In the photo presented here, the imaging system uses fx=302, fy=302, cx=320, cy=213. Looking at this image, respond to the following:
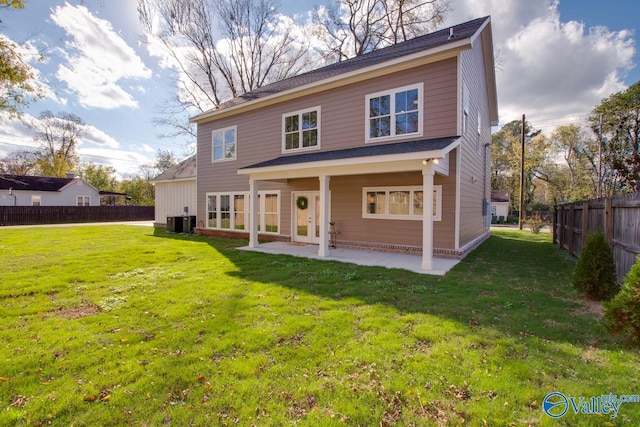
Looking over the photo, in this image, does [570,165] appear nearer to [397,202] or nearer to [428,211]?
[397,202]

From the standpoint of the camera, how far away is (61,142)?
35.3m

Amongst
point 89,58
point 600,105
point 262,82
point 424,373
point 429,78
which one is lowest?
point 424,373

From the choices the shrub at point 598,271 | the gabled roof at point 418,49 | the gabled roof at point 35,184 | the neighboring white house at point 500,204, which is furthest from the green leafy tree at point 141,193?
the neighboring white house at point 500,204

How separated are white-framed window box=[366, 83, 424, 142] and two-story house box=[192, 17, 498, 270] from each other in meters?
0.03

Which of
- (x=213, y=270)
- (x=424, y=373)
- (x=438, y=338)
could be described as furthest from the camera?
(x=213, y=270)

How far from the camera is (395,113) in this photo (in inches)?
352

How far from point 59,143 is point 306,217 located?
3922cm

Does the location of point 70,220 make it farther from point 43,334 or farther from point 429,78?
point 429,78

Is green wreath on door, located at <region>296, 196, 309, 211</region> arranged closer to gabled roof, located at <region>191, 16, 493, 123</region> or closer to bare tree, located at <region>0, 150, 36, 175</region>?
gabled roof, located at <region>191, 16, 493, 123</region>

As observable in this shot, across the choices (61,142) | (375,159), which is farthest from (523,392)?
(61,142)

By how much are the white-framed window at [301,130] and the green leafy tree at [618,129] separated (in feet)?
Result: 52.2

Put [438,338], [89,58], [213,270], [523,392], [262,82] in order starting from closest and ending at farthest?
[523,392], [438,338], [213,270], [89,58], [262,82]

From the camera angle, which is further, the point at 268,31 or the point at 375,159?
the point at 268,31

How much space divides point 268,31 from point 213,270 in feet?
65.5
